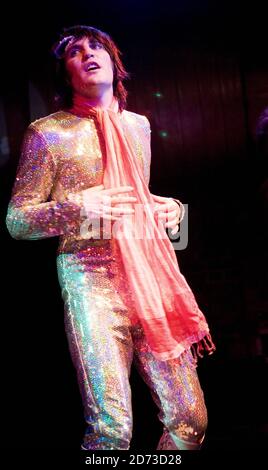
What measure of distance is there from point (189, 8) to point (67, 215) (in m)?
2.14

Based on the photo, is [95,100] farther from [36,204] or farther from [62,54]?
[36,204]

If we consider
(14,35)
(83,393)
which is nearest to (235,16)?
(14,35)

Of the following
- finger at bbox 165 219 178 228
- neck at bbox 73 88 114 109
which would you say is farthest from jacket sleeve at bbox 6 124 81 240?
finger at bbox 165 219 178 228

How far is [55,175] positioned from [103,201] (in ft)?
0.81

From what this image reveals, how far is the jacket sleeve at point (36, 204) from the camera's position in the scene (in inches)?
73.0

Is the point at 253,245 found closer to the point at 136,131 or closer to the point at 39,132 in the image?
the point at 136,131

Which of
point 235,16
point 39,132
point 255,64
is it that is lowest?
point 39,132

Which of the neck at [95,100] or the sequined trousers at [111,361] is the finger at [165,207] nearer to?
the sequined trousers at [111,361]

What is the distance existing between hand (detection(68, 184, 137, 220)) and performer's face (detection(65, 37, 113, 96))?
46 cm

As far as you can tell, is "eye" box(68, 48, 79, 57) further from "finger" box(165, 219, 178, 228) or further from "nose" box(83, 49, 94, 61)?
"finger" box(165, 219, 178, 228)

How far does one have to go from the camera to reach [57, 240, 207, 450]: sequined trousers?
1713mm

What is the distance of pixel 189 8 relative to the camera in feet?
11.4

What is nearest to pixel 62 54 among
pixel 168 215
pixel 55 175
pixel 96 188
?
pixel 55 175

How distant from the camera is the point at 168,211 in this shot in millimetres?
2121
